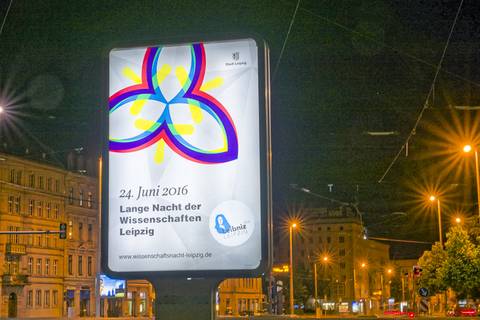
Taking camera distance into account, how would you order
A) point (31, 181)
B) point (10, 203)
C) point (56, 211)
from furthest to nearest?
1. point (56, 211)
2. point (31, 181)
3. point (10, 203)

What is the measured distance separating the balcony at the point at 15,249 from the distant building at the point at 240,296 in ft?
94.6

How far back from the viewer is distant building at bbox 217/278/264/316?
9600 cm

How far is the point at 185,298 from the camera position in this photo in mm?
5852

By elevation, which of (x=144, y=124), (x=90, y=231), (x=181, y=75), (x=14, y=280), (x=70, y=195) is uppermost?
(x=70, y=195)

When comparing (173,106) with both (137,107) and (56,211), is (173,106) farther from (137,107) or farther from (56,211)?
(56,211)

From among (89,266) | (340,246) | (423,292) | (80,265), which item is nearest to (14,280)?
(80,265)

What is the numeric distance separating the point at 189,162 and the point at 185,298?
942mm

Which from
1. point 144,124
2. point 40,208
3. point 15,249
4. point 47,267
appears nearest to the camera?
point 144,124

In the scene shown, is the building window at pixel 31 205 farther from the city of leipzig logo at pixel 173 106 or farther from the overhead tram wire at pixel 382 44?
the city of leipzig logo at pixel 173 106

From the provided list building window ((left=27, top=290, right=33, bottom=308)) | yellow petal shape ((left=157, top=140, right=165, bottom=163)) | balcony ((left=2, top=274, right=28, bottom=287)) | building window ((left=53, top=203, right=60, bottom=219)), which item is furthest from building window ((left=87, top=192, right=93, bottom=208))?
yellow petal shape ((left=157, top=140, right=165, bottom=163))

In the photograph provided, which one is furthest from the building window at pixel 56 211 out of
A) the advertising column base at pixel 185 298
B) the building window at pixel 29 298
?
the advertising column base at pixel 185 298

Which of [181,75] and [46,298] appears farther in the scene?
[46,298]

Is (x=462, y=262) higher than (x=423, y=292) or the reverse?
higher

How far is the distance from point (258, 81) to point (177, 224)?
1.10m
